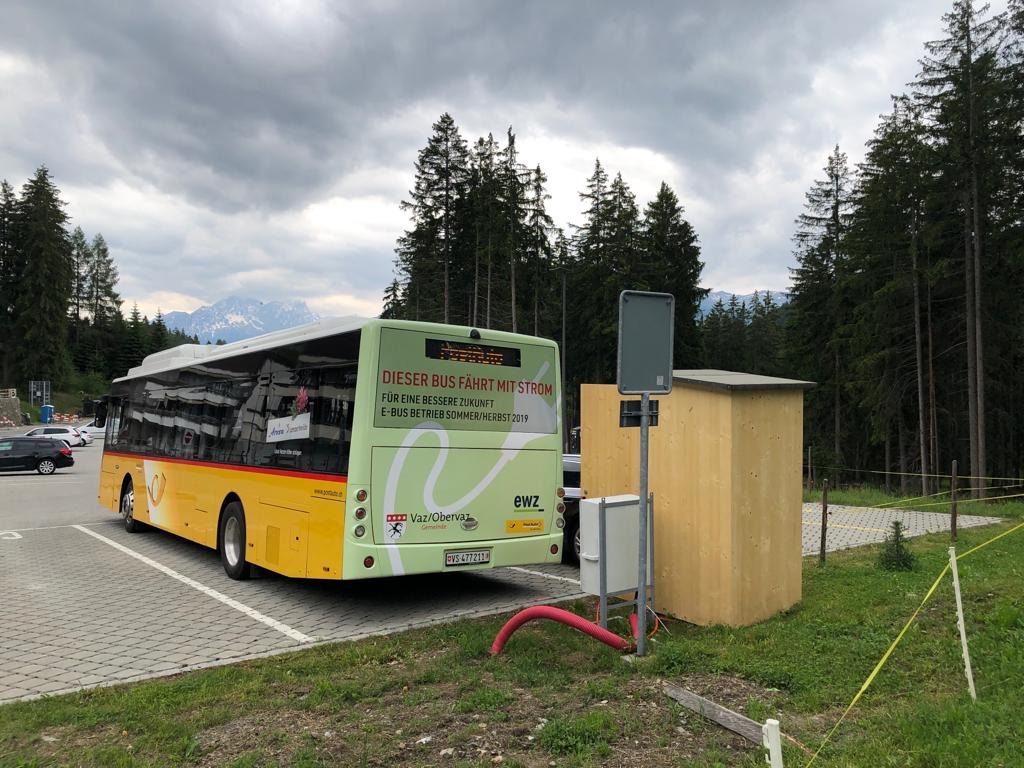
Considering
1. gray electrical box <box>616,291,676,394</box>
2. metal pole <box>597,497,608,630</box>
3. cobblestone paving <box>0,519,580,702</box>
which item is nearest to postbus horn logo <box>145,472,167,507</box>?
cobblestone paving <box>0,519,580,702</box>

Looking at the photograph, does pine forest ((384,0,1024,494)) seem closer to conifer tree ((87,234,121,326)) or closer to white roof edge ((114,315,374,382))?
white roof edge ((114,315,374,382))

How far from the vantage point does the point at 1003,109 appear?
2350 centimetres

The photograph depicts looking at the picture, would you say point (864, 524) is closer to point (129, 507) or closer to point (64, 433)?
point (129, 507)

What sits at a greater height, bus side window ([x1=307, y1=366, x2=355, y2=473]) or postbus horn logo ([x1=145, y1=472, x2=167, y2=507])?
bus side window ([x1=307, y1=366, x2=355, y2=473])

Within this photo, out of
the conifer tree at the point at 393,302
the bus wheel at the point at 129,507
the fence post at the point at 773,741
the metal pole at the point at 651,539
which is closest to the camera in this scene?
the fence post at the point at 773,741

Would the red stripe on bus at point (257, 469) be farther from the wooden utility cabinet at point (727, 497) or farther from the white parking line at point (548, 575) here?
the wooden utility cabinet at point (727, 497)

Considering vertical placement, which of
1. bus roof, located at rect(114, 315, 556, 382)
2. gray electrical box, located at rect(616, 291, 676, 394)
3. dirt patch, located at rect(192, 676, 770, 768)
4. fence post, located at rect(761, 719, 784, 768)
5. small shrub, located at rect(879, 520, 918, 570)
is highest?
bus roof, located at rect(114, 315, 556, 382)

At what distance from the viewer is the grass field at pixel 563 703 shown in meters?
3.95

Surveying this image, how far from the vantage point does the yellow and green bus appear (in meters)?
7.27

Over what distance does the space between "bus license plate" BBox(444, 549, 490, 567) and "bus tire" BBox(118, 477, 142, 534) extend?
340 inches

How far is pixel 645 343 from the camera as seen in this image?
18.6 ft

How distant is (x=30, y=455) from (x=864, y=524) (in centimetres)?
3266

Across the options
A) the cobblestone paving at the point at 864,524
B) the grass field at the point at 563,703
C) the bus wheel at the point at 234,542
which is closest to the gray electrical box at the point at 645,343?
the grass field at the point at 563,703

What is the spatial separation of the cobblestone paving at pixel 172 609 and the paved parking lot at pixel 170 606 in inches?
0.5
